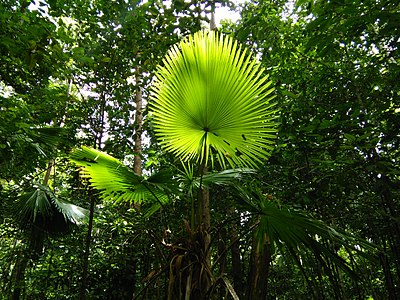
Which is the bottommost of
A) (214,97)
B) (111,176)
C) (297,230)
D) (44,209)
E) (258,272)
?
(258,272)

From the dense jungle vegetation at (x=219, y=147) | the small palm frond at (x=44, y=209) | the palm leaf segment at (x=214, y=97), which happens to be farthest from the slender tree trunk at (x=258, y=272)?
the small palm frond at (x=44, y=209)

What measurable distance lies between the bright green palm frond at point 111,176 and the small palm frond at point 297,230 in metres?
0.60

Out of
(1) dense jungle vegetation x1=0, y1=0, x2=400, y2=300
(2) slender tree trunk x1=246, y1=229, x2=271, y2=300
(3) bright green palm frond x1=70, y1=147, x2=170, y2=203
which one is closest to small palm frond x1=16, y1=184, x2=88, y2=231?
(1) dense jungle vegetation x1=0, y1=0, x2=400, y2=300

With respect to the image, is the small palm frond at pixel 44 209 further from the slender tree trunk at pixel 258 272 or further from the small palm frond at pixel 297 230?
the small palm frond at pixel 297 230

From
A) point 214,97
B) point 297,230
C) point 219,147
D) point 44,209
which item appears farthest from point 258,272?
point 44,209

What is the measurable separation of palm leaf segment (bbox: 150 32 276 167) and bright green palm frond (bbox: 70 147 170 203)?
38 cm

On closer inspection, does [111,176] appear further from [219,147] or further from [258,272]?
[258,272]

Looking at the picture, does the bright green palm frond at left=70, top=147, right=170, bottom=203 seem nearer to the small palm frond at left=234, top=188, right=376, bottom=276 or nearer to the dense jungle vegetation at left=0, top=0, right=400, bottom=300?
the dense jungle vegetation at left=0, top=0, right=400, bottom=300

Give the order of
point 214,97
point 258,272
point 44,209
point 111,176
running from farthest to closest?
1. point 44,209
2. point 111,176
3. point 258,272
4. point 214,97

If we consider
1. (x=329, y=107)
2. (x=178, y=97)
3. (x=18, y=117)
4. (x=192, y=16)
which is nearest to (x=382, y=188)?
(x=329, y=107)

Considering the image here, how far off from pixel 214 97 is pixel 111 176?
879 mm

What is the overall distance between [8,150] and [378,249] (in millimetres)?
3377

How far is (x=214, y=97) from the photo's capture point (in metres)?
1.52

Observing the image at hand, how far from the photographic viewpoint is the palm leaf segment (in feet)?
4.85
